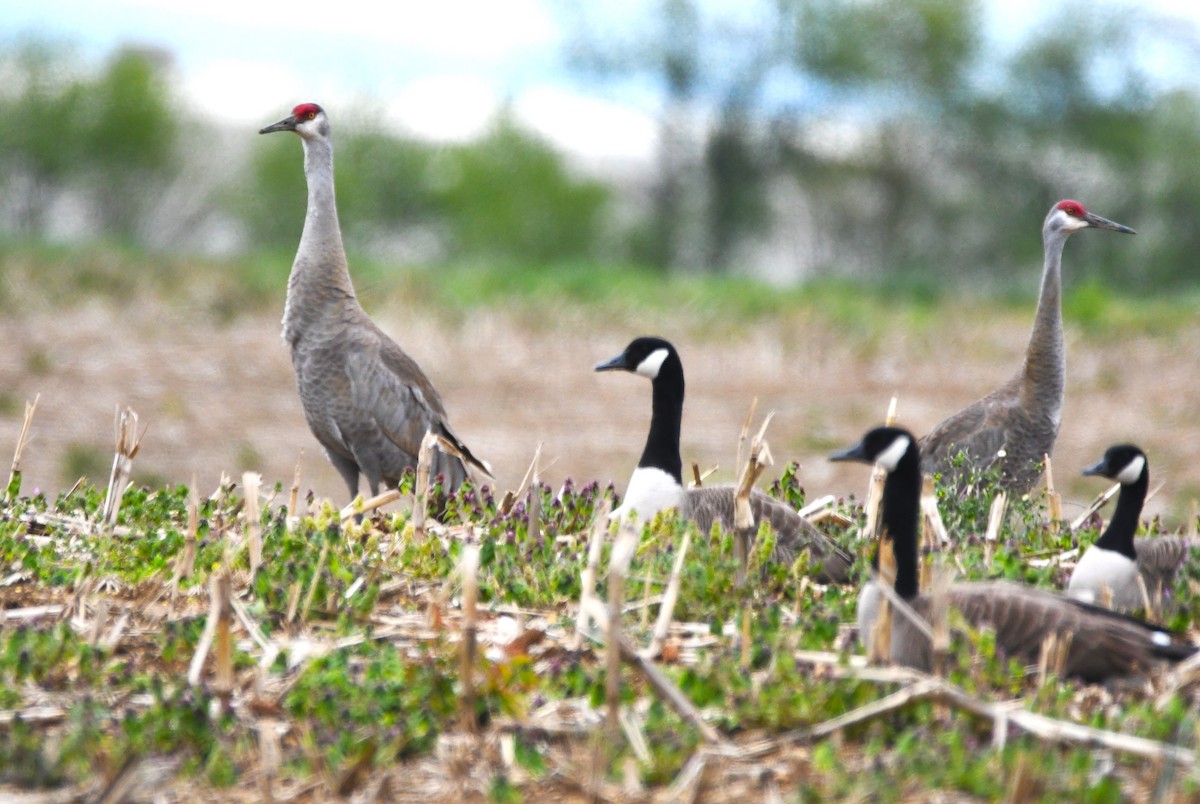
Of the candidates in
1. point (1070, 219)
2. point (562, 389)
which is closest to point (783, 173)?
point (562, 389)

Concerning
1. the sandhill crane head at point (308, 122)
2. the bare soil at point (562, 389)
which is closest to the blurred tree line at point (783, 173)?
the bare soil at point (562, 389)

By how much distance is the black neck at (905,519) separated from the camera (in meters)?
5.09

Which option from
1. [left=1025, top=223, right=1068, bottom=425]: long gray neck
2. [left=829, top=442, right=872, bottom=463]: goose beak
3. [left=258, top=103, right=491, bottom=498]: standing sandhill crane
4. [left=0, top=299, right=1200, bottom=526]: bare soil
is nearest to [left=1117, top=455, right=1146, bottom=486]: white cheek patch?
[left=829, top=442, right=872, bottom=463]: goose beak

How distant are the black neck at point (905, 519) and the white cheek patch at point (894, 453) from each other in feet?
0.05

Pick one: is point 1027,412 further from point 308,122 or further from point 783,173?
point 783,173

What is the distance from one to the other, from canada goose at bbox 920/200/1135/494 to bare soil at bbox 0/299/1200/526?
22.2 feet

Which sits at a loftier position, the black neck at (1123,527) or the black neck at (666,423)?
the black neck at (666,423)

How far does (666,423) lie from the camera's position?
6.73 m

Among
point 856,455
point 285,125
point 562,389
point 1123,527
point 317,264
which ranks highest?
point 285,125

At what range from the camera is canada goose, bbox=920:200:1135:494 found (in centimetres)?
916

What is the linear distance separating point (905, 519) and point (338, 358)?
5.24 meters

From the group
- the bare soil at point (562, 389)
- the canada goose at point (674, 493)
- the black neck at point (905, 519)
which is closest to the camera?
the black neck at point (905, 519)

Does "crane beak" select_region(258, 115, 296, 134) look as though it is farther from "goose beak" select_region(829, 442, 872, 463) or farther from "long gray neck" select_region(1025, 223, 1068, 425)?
"goose beak" select_region(829, 442, 872, 463)

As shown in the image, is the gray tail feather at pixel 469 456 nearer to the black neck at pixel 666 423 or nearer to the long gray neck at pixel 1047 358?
the black neck at pixel 666 423
